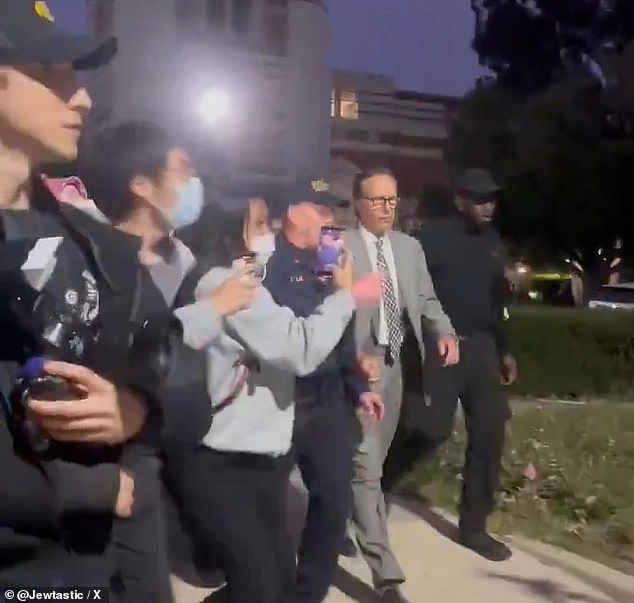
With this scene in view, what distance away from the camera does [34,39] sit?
1.39 meters

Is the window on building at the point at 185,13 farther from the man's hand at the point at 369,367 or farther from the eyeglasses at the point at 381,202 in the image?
the man's hand at the point at 369,367

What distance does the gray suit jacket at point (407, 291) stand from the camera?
1859mm

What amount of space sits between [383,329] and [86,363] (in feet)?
2.16

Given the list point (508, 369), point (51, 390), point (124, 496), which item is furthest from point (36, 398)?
point (508, 369)

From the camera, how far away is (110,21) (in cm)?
165

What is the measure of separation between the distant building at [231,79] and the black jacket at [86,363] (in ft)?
0.91

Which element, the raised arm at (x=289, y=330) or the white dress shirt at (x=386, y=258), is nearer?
the raised arm at (x=289, y=330)

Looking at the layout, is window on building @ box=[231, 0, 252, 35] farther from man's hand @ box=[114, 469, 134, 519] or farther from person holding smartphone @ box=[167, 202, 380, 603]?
man's hand @ box=[114, 469, 134, 519]

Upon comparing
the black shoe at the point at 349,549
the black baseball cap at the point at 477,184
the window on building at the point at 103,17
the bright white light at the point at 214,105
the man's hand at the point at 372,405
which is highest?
the window on building at the point at 103,17

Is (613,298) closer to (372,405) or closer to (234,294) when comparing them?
(372,405)

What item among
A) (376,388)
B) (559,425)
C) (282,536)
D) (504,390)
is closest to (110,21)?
(376,388)

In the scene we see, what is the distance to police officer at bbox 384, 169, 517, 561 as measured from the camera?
1.97 m

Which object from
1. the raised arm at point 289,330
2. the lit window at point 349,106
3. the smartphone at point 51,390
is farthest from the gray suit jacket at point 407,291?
the smartphone at point 51,390

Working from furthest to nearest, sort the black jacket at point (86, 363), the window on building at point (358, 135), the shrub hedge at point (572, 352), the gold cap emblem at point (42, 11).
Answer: the shrub hedge at point (572, 352) < the window on building at point (358, 135) < the gold cap emblem at point (42, 11) < the black jacket at point (86, 363)
